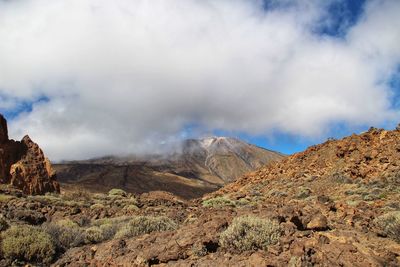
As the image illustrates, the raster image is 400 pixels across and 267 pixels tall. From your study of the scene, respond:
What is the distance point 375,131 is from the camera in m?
32.2

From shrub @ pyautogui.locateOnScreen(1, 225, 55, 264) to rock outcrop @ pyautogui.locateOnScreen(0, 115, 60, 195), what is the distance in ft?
87.7

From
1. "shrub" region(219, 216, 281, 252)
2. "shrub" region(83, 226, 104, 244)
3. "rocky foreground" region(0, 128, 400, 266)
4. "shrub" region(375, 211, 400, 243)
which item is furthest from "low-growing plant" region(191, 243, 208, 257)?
"shrub" region(83, 226, 104, 244)

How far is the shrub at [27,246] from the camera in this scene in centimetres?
870

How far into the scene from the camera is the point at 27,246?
29.3ft

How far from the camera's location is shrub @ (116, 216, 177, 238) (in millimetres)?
10327

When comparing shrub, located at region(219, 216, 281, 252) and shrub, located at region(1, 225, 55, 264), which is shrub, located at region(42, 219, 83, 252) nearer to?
shrub, located at region(1, 225, 55, 264)

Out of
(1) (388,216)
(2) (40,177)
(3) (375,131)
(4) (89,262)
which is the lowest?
(4) (89,262)

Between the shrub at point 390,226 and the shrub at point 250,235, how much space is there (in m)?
2.58

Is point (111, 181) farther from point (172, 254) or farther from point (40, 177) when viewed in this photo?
point (172, 254)

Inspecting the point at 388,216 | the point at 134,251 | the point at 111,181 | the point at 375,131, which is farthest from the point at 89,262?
the point at 111,181

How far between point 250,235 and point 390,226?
11.1 ft

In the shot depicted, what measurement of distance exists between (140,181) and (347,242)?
13404 cm

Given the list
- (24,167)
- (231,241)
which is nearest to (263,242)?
(231,241)

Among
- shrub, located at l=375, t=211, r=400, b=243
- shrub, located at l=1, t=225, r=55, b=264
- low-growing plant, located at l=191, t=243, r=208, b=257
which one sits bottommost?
shrub, located at l=1, t=225, r=55, b=264
